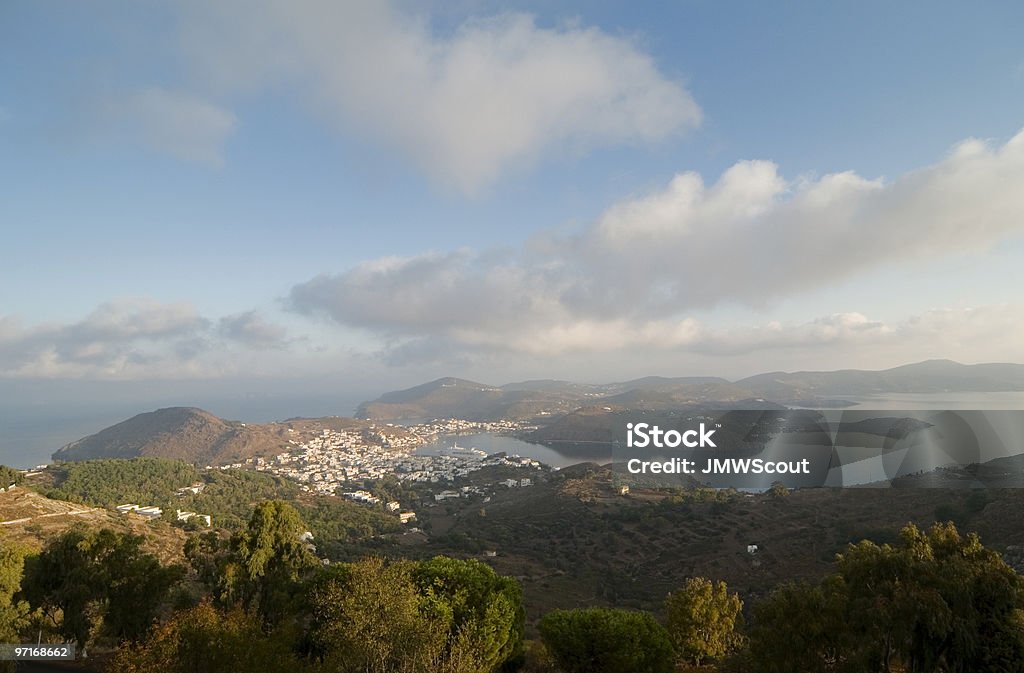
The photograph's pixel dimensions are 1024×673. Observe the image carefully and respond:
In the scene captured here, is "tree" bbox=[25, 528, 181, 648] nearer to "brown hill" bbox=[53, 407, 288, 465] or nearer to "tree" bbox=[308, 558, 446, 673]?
"tree" bbox=[308, 558, 446, 673]

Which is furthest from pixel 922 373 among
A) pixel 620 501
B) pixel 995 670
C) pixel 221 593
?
pixel 221 593

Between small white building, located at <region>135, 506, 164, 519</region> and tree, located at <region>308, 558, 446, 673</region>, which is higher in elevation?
tree, located at <region>308, 558, 446, 673</region>

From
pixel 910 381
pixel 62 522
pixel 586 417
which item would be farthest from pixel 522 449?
pixel 62 522

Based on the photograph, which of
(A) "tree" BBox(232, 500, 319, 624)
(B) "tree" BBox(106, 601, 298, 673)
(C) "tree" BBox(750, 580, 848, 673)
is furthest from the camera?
(A) "tree" BBox(232, 500, 319, 624)

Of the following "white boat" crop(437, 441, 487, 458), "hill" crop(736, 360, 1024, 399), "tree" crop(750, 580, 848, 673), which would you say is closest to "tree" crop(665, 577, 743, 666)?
"tree" crop(750, 580, 848, 673)

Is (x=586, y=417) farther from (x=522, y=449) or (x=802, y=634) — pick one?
(x=802, y=634)

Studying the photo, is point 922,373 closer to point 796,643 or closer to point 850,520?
point 850,520
